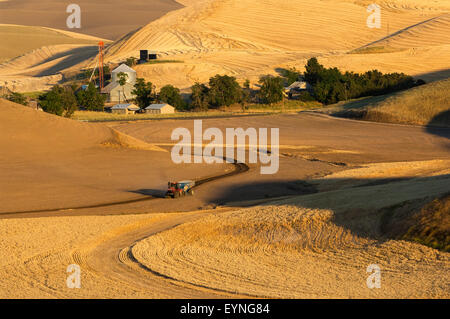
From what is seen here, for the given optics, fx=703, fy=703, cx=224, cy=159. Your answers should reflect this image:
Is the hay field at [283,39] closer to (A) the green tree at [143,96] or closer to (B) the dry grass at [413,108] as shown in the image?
(A) the green tree at [143,96]

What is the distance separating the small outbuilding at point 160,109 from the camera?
102631 mm

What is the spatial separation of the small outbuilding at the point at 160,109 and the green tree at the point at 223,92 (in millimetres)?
7250

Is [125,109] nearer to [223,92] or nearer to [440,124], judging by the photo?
[223,92]

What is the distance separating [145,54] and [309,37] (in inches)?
1920

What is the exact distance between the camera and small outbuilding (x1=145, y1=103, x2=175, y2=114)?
103 metres

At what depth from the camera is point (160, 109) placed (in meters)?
102

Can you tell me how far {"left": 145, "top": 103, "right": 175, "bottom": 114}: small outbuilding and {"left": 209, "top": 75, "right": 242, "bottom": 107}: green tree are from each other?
725cm

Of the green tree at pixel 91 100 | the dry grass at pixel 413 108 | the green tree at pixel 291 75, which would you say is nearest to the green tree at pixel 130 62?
the green tree at pixel 291 75

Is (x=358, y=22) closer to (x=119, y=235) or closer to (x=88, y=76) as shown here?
(x=88, y=76)

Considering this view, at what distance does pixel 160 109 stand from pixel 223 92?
38.9 ft

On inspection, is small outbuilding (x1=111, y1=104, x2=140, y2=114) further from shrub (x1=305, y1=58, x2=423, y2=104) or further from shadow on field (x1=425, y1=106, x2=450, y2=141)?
shadow on field (x1=425, y1=106, x2=450, y2=141)

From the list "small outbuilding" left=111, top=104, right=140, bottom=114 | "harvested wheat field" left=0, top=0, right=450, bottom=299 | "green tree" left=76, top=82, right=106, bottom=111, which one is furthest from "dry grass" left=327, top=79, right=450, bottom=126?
"green tree" left=76, top=82, right=106, bottom=111

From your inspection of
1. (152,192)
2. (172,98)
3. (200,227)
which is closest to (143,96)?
(172,98)

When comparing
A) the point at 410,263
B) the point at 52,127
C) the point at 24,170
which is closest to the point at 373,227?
the point at 410,263
